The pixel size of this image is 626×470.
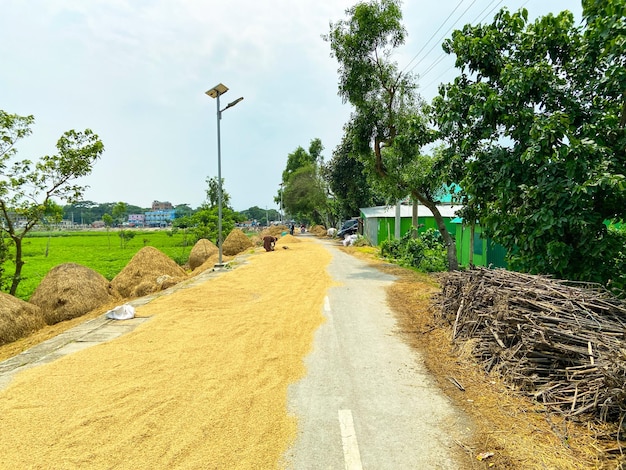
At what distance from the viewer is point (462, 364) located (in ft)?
17.5

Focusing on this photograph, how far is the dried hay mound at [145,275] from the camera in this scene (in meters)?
13.3

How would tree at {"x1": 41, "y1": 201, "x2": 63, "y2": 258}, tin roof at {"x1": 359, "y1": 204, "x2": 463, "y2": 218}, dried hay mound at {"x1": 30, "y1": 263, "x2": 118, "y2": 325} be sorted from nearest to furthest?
dried hay mound at {"x1": 30, "y1": 263, "x2": 118, "y2": 325} < tree at {"x1": 41, "y1": 201, "x2": 63, "y2": 258} < tin roof at {"x1": 359, "y1": 204, "x2": 463, "y2": 218}

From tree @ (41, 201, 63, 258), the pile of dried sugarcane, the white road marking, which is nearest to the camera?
the white road marking

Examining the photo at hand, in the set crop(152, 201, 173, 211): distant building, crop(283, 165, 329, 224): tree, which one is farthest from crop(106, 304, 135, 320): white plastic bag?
crop(152, 201, 173, 211): distant building

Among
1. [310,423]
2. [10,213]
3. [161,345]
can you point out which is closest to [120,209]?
[10,213]

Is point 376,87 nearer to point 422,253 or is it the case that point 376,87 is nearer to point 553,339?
point 422,253

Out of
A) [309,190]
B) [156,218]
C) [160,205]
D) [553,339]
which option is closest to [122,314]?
[553,339]

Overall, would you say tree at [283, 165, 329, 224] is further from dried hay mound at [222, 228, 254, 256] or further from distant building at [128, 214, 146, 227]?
distant building at [128, 214, 146, 227]

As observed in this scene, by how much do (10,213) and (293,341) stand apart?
10053 millimetres

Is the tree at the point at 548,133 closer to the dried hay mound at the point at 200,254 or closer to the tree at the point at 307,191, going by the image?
the dried hay mound at the point at 200,254

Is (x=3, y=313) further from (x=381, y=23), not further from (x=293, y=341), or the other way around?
(x=381, y=23)

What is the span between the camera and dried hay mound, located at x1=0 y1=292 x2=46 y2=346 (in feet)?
28.2

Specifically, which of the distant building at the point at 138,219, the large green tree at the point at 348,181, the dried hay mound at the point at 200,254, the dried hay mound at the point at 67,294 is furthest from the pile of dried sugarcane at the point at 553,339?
the distant building at the point at 138,219

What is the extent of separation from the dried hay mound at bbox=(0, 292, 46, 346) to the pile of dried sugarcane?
9.28 meters
